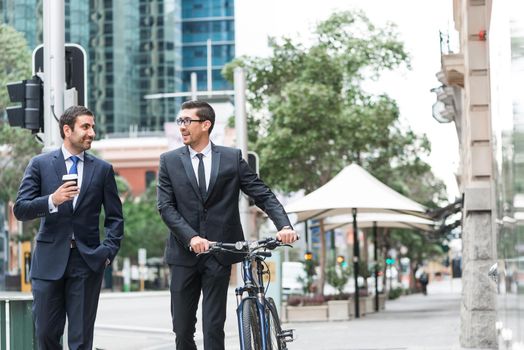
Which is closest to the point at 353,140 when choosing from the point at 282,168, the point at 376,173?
the point at 282,168

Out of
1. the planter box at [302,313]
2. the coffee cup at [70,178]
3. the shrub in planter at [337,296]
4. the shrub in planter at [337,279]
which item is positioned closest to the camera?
Answer: the coffee cup at [70,178]

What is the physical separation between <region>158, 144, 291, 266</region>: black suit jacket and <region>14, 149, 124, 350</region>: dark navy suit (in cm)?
39

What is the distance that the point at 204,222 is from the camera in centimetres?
809

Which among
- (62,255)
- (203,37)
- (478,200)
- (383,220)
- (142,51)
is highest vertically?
(203,37)

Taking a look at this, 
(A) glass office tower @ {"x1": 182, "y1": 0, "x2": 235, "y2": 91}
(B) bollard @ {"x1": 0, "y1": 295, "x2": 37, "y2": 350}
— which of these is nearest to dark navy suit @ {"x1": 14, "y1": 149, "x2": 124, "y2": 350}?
(B) bollard @ {"x1": 0, "y1": 295, "x2": 37, "y2": 350}

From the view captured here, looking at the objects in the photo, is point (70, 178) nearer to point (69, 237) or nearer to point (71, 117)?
point (69, 237)

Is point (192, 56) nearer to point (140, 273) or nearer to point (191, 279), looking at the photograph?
point (140, 273)

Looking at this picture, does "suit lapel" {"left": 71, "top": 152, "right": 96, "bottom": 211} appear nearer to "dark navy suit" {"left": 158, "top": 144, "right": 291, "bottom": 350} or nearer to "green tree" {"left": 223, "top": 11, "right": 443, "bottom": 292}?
"dark navy suit" {"left": 158, "top": 144, "right": 291, "bottom": 350}

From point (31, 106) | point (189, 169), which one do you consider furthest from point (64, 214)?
point (31, 106)

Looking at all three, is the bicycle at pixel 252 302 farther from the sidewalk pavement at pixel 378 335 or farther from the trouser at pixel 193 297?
the sidewalk pavement at pixel 378 335

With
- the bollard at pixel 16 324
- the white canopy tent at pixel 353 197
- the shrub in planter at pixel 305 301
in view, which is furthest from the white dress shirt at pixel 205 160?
the shrub in planter at pixel 305 301

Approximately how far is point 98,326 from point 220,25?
11902cm

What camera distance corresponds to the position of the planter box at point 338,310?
27969 millimetres

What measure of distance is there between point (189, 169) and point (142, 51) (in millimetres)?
124573
